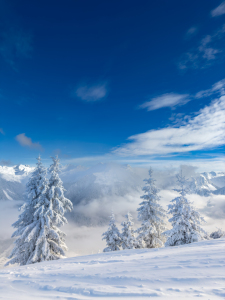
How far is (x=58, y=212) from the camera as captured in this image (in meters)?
16.9

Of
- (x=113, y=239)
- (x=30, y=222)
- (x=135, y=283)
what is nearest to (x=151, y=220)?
(x=113, y=239)

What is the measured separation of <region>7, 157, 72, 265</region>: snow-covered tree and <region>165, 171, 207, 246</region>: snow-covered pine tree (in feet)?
37.5

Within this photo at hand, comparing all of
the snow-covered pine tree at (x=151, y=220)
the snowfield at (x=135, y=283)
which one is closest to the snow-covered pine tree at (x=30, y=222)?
the snowfield at (x=135, y=283)

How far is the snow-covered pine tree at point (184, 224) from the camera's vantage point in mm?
15934

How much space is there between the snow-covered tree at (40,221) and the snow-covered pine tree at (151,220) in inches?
372

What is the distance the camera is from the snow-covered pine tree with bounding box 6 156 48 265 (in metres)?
Answer: 15.2

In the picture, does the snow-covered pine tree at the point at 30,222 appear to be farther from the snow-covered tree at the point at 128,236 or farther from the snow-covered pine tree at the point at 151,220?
the snow-covered tree at the point at 128,236

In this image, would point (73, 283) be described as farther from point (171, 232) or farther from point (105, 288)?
point (171, 232)

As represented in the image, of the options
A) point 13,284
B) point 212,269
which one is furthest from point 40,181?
point 212,269

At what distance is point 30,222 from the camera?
1642 centimetres

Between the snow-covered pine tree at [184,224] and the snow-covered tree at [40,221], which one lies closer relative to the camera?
the snow-covered tree at [40,221]

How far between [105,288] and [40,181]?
44.7 ft

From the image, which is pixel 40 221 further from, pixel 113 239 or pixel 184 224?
pixel 113 239

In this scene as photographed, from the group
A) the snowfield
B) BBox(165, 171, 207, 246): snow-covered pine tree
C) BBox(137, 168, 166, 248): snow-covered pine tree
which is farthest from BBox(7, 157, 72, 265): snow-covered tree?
BBox(165, 171, 207, 246): snow-covered pine tree
